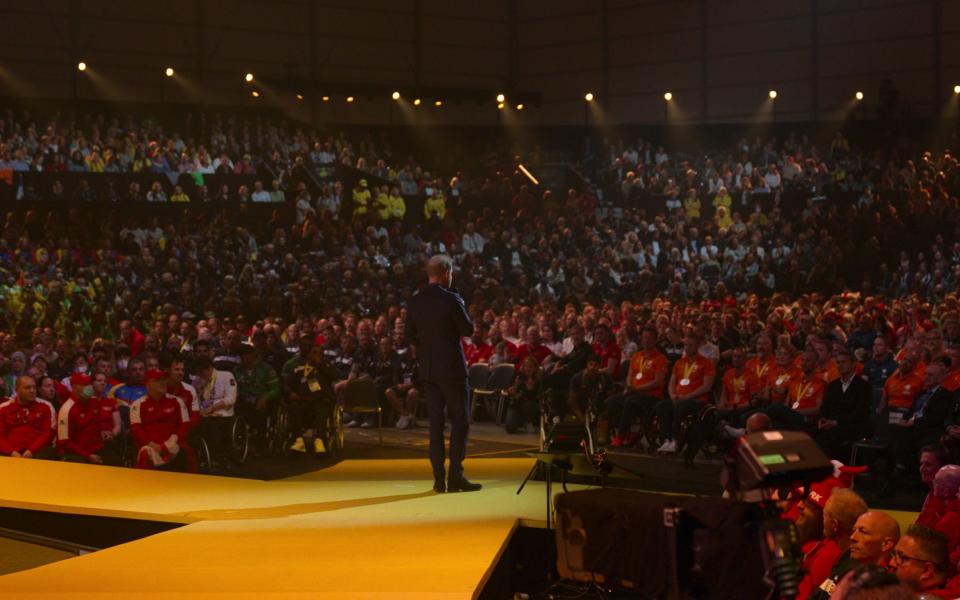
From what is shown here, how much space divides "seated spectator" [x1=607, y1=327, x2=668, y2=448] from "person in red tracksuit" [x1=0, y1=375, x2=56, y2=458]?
525cm

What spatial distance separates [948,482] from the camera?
5953 mm

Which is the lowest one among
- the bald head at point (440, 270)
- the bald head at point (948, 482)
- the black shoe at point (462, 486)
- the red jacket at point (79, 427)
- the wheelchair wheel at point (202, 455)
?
the wheelchair wheel at point (202, 455)

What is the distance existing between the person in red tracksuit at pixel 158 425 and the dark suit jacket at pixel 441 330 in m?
3.07

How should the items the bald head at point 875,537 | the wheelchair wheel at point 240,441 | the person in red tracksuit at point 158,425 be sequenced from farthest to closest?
the wheelchair wheel at point 240,441, the person in red tracksuit at point 158,425, the bald head at point 875,537

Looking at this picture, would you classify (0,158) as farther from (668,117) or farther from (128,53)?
(668,117)

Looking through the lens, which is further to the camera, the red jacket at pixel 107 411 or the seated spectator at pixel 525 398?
the seated spectator at pixel 525 398

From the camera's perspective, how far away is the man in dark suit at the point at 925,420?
29.0 ft

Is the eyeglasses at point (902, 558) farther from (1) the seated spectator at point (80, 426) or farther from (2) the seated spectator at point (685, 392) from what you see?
(1) the seated spectator at point (80, 426)

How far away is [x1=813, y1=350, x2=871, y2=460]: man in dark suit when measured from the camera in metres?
9.36

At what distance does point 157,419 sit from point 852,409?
5.64 metres

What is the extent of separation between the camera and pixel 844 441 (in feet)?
30.7

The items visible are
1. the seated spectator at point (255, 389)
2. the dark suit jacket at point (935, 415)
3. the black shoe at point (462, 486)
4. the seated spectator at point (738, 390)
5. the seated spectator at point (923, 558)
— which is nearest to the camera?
the seated spectator at point (923, 558)

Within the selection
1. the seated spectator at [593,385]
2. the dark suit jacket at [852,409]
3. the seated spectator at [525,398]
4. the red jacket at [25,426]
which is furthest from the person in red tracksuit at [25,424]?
the dark suit jacket at [852,409]

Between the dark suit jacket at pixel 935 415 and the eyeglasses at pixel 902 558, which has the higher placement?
the dark suit jacket at pixel 935 415
